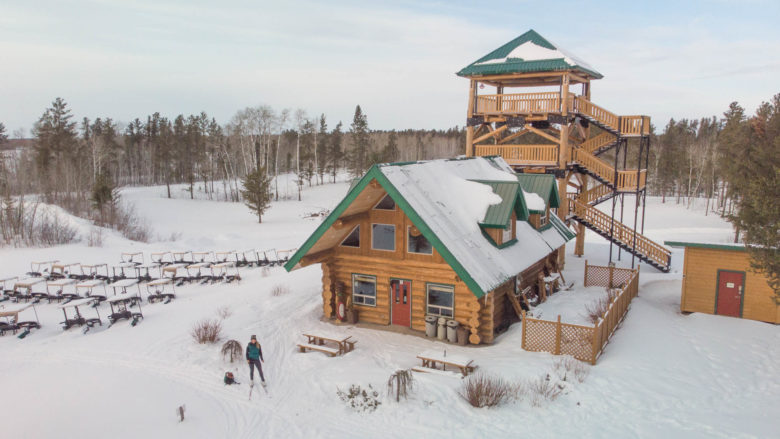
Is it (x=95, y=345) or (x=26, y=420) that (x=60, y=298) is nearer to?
(x=95, y=345)

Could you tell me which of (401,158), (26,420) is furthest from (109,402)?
(401,158)

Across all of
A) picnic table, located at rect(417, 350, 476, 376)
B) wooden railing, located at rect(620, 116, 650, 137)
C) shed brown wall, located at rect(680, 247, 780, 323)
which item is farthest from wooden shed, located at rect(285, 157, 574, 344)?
wooden railing, located at rect(620, 116, 650, 137)

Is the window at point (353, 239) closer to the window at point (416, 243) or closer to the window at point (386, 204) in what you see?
the window at point (386, 204)

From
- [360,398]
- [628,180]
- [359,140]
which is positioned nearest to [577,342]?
[360,398]

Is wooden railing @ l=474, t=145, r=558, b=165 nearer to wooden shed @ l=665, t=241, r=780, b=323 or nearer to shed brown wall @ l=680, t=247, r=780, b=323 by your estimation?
wooden shed @ l=665, t=241, r=780, b=323

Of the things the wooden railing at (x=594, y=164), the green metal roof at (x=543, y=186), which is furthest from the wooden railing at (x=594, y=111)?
the green metal roof at (x=543, y=186)

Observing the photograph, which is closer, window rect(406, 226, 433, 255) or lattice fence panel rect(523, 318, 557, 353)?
lattice fence panel rect(523, 318, 557, 353)
